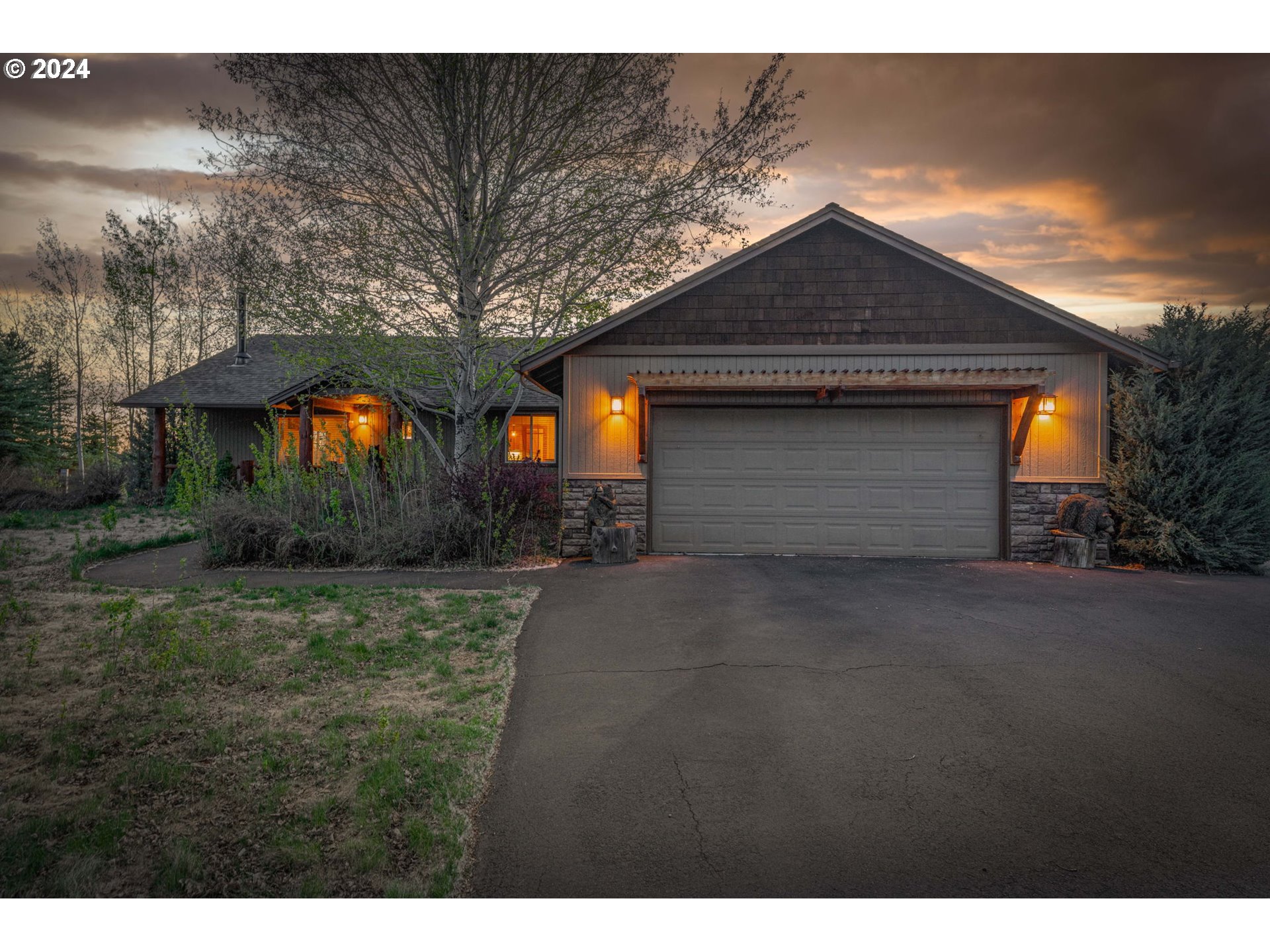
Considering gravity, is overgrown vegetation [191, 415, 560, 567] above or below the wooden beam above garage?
below

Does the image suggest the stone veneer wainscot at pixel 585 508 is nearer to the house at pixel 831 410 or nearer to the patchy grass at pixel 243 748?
the house at pixel 831 410

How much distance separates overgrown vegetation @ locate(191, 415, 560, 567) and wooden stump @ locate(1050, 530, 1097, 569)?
23.9 ft

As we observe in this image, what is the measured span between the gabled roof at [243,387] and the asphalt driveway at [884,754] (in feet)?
34.7

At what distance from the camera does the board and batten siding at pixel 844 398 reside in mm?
9125

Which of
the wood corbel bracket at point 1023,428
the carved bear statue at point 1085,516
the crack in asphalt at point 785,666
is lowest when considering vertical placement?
the crack in asphalt at point 785,666

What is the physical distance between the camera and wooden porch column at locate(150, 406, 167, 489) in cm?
1634

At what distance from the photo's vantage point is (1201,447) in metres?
8.24

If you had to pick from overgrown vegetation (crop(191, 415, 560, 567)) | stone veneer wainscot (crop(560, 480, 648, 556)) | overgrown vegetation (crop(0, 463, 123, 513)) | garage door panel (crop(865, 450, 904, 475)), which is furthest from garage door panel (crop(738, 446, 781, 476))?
overgrown vegetation (crop(0, 463, 123, 513))

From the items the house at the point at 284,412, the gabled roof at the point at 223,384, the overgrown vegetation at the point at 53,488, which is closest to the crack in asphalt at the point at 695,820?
the house at the point at 284,412

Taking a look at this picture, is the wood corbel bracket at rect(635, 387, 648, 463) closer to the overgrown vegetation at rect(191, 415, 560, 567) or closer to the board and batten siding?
the board and batten siding

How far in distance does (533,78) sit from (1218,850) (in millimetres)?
10692

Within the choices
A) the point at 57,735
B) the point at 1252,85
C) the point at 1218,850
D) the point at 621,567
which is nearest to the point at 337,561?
the point at 621,567

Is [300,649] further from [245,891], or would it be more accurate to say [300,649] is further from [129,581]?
[129,581]

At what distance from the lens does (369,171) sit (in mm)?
9586
